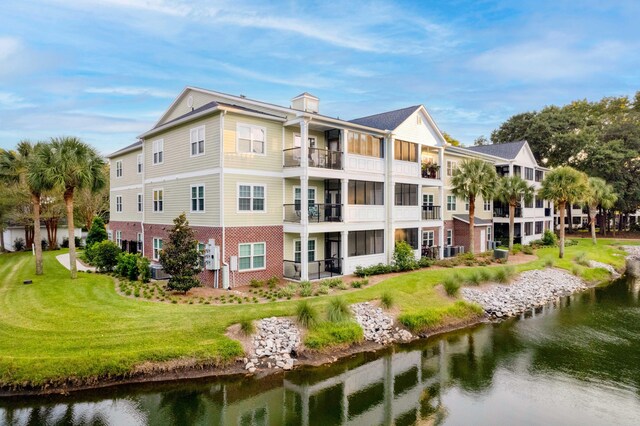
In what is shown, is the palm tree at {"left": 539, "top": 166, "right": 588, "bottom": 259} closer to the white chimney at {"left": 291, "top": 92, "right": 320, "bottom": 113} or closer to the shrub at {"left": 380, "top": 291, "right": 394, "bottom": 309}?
the white chimney at {"left": 291, "top": 92, "right": 320, "bottom": 113}

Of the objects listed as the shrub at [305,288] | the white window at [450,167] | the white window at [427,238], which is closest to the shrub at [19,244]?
the shrub at [305,288]

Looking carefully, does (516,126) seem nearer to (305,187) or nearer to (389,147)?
(389,147)

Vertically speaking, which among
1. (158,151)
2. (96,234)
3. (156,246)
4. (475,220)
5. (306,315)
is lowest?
(306,315)

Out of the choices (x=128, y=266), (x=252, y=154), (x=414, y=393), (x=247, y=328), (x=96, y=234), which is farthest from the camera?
(x=96, y=234)

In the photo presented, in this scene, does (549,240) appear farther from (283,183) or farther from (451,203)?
(283,183)

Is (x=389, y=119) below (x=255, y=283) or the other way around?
the other way around

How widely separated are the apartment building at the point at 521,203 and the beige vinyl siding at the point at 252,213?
25659 mm

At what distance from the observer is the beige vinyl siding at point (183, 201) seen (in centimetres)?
2058

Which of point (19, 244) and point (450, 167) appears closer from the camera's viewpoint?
point (450, 167)

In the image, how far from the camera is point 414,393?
12.7 metres

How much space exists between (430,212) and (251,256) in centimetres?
1633

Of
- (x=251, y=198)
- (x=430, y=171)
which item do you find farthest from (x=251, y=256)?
(x=430, y=171)

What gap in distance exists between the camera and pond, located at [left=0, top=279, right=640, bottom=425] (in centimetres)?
1085

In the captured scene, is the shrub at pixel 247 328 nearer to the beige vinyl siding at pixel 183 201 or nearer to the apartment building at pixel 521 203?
the beige vinyl siding at pixel 183 201
